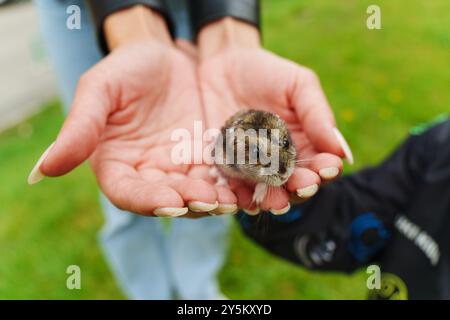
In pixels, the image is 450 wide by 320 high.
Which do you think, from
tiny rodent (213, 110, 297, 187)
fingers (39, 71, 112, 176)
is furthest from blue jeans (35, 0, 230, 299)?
tiny rodent (213, 110, 297, 187)

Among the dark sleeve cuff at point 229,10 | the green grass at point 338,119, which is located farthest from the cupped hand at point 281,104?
the green grass at point 338,119

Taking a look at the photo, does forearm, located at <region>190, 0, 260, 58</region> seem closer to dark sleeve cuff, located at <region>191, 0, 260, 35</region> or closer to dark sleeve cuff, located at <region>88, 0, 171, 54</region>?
dark sleeve cuff, located at <region>191, 0, 260, 35</region>

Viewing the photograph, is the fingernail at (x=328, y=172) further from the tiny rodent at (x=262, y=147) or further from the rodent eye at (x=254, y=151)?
the rodent eye at (x=254, y=151)

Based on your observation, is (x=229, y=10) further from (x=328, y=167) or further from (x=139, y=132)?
(x=328, y=167)

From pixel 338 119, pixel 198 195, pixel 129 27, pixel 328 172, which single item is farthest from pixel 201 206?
pixel 338 119

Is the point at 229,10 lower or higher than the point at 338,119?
higher
